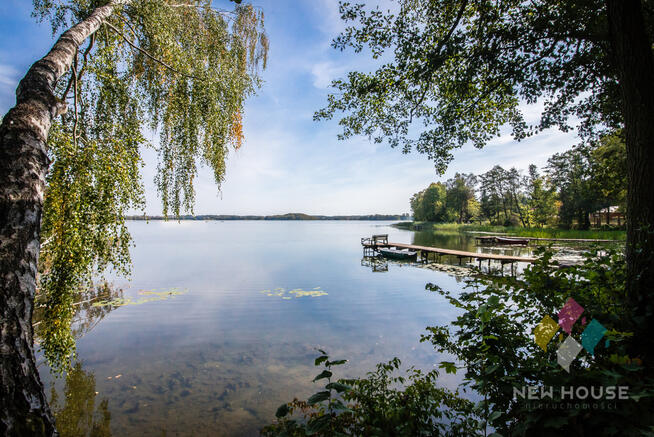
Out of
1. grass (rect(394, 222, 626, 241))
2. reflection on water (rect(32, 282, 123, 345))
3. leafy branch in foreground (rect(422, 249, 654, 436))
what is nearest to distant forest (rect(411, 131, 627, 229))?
grass (rect(394, 222, 626, 241))

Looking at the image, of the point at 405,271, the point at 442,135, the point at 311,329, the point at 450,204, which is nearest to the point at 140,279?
the point at 311,329

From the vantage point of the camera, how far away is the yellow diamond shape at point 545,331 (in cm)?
214

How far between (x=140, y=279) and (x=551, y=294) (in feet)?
68.8

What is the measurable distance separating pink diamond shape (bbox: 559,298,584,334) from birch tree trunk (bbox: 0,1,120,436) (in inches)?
166

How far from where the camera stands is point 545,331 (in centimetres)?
220

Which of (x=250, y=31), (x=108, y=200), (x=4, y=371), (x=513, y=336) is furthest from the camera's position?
(x=250, y=31)

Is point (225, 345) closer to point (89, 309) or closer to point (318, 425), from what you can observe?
point (318, 425)

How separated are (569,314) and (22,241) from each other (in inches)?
185

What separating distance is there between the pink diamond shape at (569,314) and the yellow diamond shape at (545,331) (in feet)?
0.23

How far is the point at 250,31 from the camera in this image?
685cm

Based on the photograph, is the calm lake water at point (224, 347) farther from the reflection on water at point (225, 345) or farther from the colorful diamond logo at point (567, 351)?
the colorful diamond logo at point (567, 351)

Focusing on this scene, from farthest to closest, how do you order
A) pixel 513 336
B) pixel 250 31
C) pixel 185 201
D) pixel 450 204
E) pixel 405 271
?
pixel 450 204 → pixel 405 271 → pixel 250 31 → pixel 185 201 → pixel 513 336

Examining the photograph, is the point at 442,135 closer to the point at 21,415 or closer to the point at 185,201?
the point at 185,201

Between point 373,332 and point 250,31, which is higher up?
point 250,31
